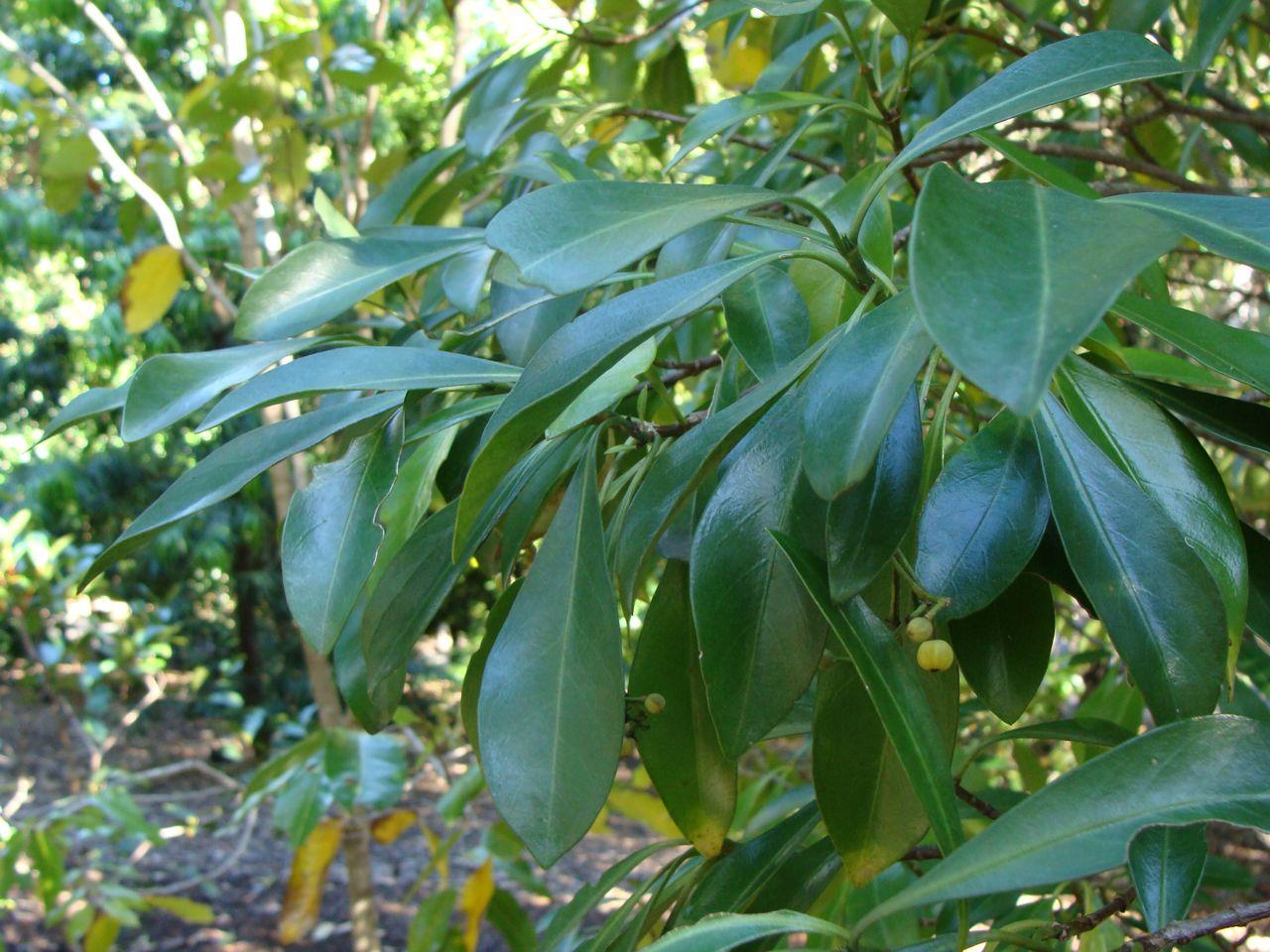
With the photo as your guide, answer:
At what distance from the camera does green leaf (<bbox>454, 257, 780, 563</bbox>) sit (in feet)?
1.10

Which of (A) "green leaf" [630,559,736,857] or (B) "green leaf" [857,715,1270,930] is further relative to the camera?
(A) "green leaf" [630,559,736,857]

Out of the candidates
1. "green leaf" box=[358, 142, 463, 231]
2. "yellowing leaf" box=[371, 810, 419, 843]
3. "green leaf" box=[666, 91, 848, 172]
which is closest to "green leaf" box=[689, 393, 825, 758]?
"green leaf" box=[666, 91, 848, 172]

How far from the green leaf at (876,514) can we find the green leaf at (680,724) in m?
0.12

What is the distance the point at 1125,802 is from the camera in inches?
13.1

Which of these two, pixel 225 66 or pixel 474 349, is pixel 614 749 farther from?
pixel 225 66

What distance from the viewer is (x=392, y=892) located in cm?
301

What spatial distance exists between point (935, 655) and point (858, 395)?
0.40 ft

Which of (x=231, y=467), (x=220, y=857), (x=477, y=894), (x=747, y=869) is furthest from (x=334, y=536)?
(x=220, y=857)

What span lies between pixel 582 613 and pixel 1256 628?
24cm

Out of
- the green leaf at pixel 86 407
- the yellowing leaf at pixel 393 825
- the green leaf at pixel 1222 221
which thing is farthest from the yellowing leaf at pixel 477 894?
the green leaf at pixel 1222 221

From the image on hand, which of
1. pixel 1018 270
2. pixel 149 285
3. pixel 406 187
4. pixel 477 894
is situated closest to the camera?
pixel 1018 270

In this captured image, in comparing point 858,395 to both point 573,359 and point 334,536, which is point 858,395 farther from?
point 334,536

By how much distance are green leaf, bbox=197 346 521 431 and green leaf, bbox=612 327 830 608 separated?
10 centimetres

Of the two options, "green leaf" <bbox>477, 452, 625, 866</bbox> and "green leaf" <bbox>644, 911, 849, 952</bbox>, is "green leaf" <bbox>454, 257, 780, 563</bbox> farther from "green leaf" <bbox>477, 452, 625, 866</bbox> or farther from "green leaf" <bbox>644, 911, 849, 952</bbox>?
"green leaf" <bbox>644, 911, 849, 952</bbox>
